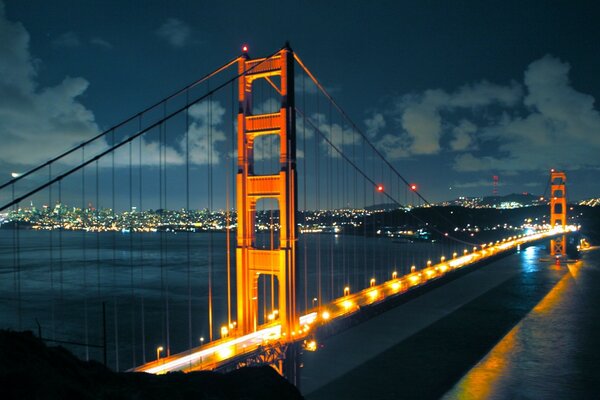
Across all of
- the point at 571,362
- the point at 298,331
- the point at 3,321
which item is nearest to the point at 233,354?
the point at 298,331

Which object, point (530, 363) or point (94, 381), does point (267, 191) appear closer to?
point (94, 381)

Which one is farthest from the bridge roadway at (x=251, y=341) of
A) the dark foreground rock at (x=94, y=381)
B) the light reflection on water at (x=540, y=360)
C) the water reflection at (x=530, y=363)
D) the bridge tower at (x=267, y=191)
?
the light reflection on water at (x=540, y=360)

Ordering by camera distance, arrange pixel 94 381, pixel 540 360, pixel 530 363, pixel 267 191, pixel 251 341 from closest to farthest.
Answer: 1. pixel 94 381
2. pixel 251 341
3. pixel 267 191
4. pixel 530 363
5. pixel 540 360

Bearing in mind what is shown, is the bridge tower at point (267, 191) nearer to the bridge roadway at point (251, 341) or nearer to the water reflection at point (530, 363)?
the bridge roadway at point (251, 341)

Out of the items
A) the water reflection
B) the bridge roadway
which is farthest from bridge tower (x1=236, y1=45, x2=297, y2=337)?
the water reflection

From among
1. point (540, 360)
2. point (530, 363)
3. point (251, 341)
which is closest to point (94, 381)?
point (251, 341)

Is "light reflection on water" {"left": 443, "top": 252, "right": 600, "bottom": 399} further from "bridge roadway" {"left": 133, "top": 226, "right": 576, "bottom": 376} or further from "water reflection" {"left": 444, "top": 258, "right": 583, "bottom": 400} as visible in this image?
"bridge roadway" {"left": 133, "top": 226, "right": 576, "bottom": 376}
